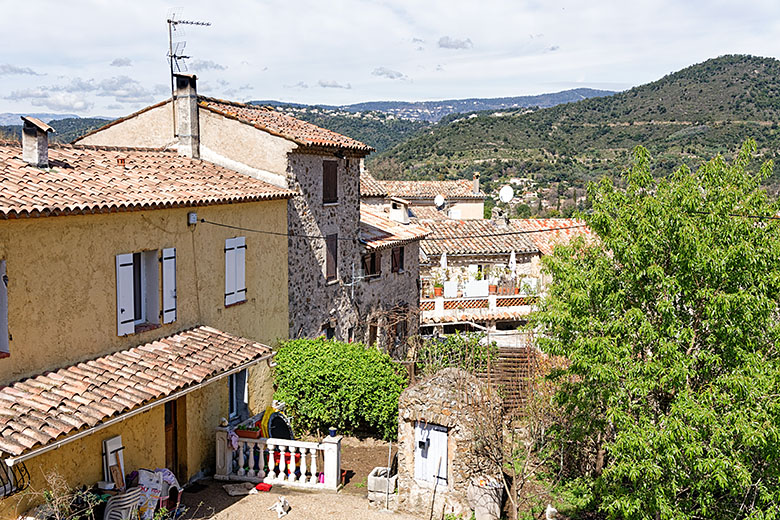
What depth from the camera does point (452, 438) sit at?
12.3 meters

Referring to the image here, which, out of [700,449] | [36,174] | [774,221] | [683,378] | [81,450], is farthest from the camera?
[36,174]

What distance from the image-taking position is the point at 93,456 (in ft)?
36.8

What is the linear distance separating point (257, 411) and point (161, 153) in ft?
21.2

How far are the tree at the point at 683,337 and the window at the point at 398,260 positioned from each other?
14.6 metres

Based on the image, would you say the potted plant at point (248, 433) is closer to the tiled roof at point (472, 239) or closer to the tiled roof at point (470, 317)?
the tiled roof at point (470, 317)

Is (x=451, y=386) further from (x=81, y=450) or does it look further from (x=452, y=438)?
(x=81, y=450)

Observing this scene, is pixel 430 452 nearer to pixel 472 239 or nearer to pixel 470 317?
pixel 470 317

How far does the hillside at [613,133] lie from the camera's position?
2741 inches

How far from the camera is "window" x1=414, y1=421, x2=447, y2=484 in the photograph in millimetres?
12430

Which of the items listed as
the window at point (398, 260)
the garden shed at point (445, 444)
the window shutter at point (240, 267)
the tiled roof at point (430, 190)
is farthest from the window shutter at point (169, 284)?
the tiled roof at point (430, 190)

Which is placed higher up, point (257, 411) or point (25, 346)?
point (25, 346)

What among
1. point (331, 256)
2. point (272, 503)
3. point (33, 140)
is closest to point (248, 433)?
point (272, 503)

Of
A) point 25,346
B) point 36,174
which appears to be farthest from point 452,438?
point 36,174

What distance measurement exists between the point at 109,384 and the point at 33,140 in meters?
4.46
